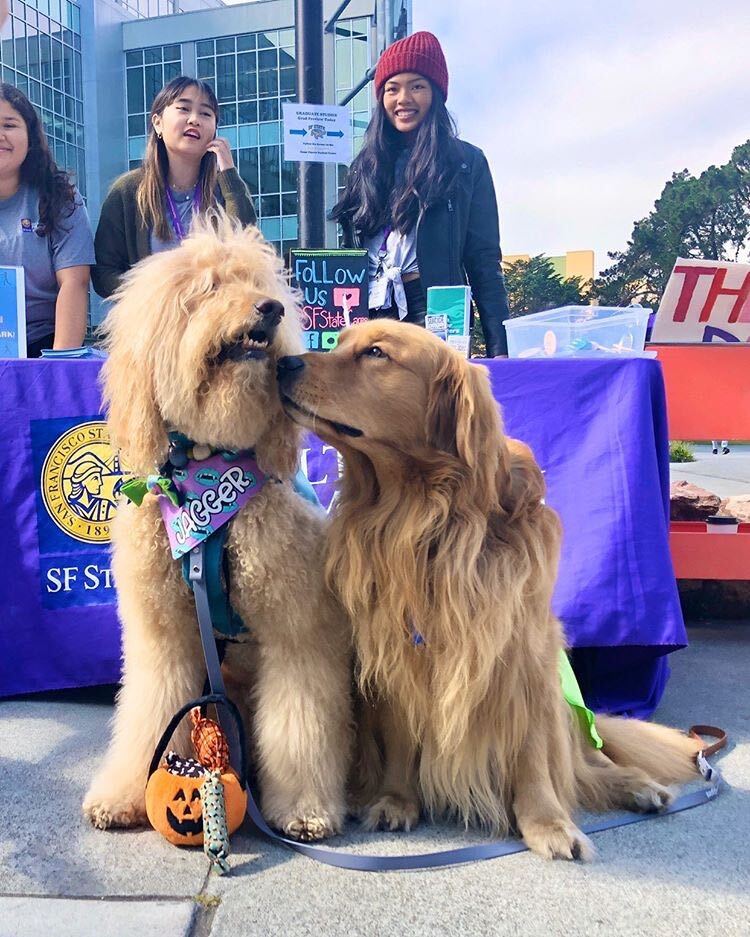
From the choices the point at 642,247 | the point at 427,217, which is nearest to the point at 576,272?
the point at 642,247

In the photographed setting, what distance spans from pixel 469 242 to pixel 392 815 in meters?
2.69

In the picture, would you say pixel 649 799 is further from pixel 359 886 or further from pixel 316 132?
pixel 316 132

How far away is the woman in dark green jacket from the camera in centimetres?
358

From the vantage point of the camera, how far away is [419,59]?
370cm

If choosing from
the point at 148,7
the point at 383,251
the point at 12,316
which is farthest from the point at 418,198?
the point at 148,7

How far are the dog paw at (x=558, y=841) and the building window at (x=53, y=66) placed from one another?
36791mm

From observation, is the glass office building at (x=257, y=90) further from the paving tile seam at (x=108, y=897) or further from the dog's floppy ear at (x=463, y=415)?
the paving tile seam at (x=108, y=897)

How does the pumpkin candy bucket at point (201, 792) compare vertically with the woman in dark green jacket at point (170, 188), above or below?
below

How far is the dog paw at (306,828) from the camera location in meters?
2.18

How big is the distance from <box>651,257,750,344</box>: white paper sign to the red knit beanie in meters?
1.47

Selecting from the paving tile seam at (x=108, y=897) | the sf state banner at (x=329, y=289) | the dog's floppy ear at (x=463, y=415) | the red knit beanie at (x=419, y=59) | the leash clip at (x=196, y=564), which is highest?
the red knit beanie at (x=419, y=59)

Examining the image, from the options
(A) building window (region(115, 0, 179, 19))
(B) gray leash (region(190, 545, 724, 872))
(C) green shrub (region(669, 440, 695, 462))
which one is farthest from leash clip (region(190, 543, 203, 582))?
(A) building window (region(115, 0, 179, 19))

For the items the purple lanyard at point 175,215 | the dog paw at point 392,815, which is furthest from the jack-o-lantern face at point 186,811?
the purple lanyard at point 175,215

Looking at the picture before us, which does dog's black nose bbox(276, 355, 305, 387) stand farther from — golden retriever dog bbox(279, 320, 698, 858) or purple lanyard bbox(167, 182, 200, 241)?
purple lanyard bbox(167, 182, 200, 241)
